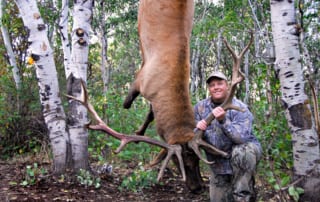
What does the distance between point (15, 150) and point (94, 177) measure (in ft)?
11.1

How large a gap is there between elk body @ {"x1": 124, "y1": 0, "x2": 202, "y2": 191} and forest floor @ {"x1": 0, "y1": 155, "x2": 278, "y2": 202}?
3.28ft

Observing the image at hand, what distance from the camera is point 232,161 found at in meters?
4.82

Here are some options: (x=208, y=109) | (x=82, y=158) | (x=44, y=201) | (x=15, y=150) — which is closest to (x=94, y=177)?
(x=82, y=158)

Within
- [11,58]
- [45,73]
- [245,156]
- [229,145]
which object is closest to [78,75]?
[45,73]

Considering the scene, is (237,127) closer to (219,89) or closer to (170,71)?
(219,89)

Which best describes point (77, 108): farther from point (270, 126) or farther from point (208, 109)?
point (270, 126)

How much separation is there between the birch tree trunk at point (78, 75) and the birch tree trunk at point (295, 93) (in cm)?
276

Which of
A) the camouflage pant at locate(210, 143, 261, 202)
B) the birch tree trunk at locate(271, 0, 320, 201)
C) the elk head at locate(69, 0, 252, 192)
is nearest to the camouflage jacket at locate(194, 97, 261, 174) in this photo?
the camouflage pant at locate(210, 143, 261, 202)

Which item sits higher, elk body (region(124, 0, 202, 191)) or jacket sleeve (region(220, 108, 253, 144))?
elk body (region(124, 0, 202, 191))

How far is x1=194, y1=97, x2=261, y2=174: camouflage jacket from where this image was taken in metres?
4.77

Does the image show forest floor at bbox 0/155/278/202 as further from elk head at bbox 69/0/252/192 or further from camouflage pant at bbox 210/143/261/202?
elk head at bbox 69/0/252/192

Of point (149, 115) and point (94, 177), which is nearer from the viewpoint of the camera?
point (149, 115)

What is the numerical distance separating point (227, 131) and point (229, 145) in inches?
14.2

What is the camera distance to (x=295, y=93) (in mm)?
4992
